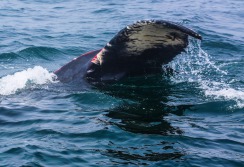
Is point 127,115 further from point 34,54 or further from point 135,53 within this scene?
point 34,54

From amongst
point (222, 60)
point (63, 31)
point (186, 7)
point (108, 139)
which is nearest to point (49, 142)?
point (108, 139)

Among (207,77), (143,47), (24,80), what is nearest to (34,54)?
(24,80)

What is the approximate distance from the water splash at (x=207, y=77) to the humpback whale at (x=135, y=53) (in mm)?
321

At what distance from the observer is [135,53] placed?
290 inches

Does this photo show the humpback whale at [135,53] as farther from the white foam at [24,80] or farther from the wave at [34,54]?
the wave at [34,54]

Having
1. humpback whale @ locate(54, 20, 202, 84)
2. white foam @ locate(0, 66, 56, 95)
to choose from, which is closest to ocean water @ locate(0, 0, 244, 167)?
white foam @ locate(0, 66, 56, 95)

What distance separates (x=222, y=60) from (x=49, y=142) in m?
6.42

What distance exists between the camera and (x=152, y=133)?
638 cm

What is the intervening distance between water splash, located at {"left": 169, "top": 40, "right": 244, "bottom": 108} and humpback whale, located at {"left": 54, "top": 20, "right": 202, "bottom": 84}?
12.6 inches

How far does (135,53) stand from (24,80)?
2.94 metres

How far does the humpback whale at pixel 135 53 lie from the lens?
6.87 metres

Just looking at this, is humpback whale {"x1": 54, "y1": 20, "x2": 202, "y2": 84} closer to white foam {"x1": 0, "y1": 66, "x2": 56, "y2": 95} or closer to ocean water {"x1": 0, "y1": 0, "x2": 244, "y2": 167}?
ocean water {"x1": 0, "y1": 0, "x2": 244, "y2": 167}

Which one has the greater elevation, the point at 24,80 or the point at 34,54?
the point at 24,80

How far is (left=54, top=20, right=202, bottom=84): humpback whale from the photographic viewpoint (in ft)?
22.5
